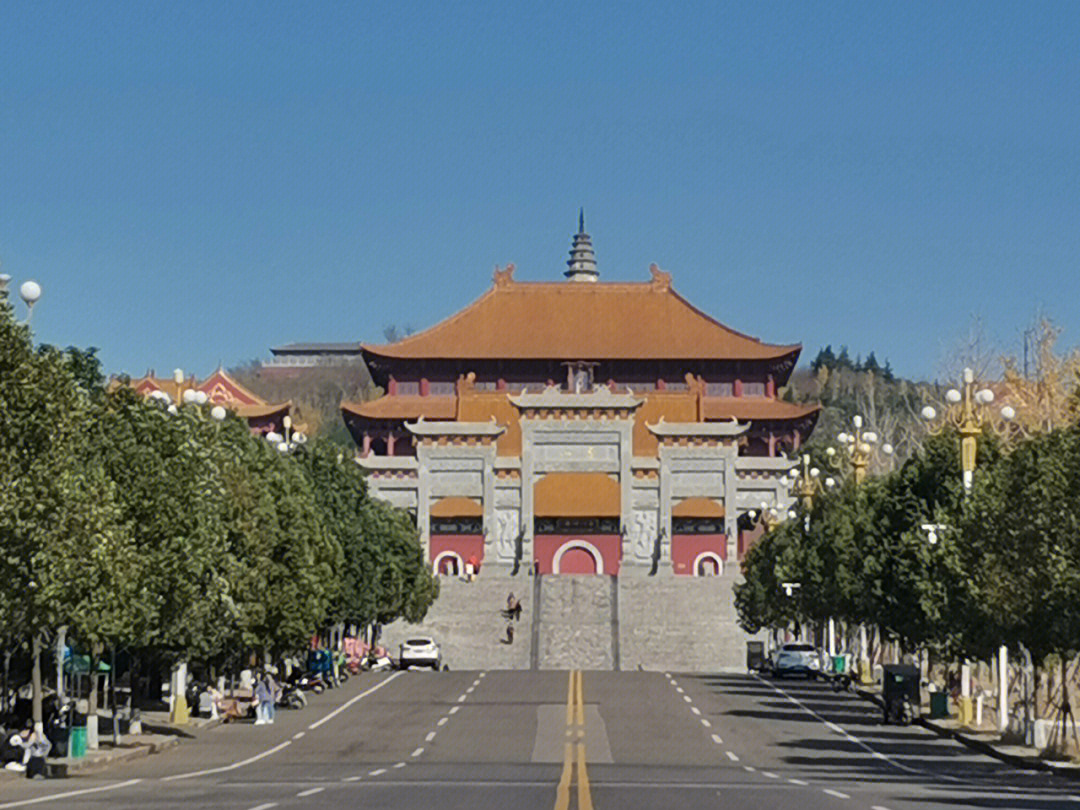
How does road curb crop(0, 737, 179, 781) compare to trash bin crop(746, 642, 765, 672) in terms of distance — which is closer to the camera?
road curb crop(0, 737, 179, 781)

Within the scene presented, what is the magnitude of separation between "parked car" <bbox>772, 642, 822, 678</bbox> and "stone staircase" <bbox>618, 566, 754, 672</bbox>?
47.3 feet

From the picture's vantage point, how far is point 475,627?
111438 mm

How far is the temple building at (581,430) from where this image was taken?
131m

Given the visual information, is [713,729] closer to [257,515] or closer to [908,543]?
[908,543]

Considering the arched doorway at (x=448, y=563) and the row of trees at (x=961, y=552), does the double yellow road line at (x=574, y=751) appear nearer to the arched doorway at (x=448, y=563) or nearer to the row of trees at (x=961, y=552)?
the row of trees at (x=961, y=552)

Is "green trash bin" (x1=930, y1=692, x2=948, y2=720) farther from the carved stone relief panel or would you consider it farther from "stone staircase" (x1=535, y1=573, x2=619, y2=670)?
the carved stone relief panel

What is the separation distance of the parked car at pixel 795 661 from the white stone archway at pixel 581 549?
150 ft

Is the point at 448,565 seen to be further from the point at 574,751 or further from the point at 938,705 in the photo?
the point at 574,751

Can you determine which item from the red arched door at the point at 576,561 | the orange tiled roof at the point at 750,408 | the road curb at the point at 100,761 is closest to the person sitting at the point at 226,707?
the road curb at the point at 100,761

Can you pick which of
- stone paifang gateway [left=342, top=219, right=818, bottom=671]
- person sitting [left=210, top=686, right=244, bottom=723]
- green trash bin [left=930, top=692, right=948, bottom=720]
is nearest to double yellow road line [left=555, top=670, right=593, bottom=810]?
person sitting [left=210, top=686, right=244, bottom=723]

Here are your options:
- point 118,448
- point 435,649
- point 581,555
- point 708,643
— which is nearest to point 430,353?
point 581,555

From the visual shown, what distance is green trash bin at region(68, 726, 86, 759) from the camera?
44.1 metres

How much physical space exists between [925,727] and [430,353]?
304 feet

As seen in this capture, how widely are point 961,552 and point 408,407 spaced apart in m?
95.9
